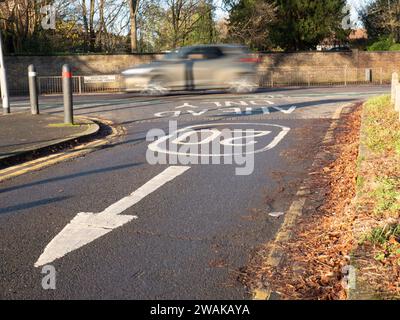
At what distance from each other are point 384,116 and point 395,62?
2617 cm

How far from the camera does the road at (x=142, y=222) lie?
3537 mm

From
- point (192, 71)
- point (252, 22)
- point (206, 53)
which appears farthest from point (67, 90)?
point (252, 22)

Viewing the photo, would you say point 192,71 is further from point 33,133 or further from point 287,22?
point 287,22

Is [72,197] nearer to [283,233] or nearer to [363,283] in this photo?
[283,233]

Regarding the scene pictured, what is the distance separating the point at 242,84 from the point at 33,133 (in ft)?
39.6

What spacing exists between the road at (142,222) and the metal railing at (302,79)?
21.2m

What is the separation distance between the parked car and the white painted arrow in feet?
46.7

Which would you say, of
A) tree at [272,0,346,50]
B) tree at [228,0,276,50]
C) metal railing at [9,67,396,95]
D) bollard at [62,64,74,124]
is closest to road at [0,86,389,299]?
bollard at [62,64,74,124]

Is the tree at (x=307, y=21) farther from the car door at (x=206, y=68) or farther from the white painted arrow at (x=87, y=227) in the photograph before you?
the white painted arrow at (x=87, y=227)

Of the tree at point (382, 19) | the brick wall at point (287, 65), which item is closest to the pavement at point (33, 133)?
the brick wall at point (287, 65)

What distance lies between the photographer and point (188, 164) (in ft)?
23.7

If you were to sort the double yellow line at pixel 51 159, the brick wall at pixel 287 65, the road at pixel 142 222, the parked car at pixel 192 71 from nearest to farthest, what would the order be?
the road at pixel 142 222 < the double yellow line at pixel 51 159 < the parked car at pixel 192 71 < the brick wall at pixel 287 65

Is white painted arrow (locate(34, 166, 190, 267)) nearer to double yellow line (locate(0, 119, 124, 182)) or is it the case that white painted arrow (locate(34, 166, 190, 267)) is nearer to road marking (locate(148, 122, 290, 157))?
double yellow line (locate(0, 119, 124, 182))
